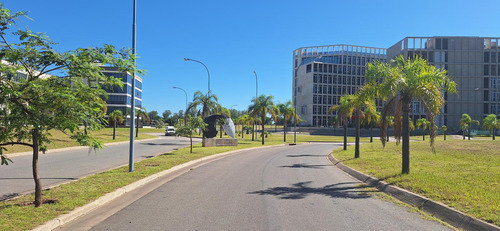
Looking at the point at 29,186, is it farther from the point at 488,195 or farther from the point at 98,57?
the point at 488,195

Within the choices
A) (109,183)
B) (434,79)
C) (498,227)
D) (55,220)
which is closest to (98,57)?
(55,220)

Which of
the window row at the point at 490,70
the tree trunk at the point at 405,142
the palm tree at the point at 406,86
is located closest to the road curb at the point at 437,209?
the tree trunk at the point at 405,142

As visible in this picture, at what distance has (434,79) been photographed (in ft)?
36.1

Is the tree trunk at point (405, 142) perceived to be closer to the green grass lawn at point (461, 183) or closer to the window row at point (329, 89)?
the green grass lawn at point (461, 183)

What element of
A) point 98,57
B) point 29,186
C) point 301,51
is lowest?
point 29,186

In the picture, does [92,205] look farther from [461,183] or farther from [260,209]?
[461,183]

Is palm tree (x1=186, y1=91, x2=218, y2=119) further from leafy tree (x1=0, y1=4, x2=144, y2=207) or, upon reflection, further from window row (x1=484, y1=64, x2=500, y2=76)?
window row (x1=484, y1=64, x2=500, y2=76)

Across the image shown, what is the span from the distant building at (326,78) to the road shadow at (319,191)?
95.3 metres

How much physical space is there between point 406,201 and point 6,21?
9390 mm

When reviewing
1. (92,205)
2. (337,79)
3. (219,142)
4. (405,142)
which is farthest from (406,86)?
(337,79)

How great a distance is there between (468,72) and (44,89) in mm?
101006

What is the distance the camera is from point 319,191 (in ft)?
31.2

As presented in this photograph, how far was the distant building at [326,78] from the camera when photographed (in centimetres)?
10512

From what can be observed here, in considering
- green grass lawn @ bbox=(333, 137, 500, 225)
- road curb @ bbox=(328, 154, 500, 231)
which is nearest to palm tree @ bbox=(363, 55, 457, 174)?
green grass lawn @ bbox=(333, 137, 500, 225)
